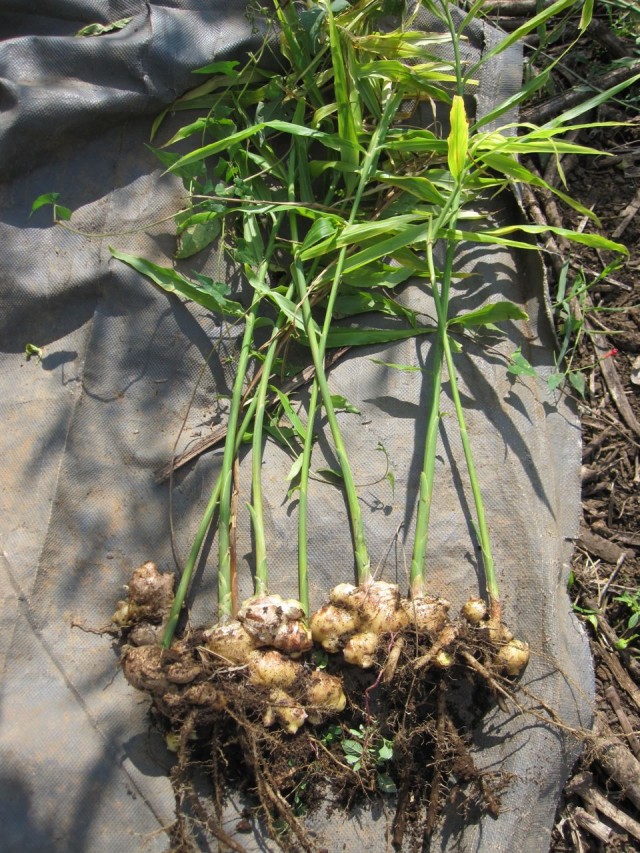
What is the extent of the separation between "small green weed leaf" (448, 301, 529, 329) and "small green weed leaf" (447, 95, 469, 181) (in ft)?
1.12

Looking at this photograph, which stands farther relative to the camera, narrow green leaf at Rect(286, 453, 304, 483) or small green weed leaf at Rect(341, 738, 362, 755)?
narrow green leaf at Rect(286, 453, 304, 483)

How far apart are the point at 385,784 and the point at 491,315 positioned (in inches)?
45.7

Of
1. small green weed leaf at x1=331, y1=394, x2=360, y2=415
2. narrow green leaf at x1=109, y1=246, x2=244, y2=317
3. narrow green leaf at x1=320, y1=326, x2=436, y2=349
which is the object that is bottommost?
small green weed leaf at x1=331, y1=394, x2=360, y2=415

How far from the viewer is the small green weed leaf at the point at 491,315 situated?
178cm

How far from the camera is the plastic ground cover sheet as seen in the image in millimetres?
1567

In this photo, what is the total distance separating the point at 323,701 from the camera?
1514 millimetres

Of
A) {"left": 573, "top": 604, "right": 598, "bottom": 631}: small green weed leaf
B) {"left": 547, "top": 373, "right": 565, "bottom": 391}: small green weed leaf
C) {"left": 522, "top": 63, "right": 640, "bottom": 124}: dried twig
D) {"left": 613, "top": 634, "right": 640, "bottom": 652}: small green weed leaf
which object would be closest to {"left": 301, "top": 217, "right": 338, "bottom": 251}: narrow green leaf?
{"left": 547, "top": 373, "right": 565, "bottom": 391}: small green weed leaf

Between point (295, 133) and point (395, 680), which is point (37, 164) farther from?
point (395, 680)

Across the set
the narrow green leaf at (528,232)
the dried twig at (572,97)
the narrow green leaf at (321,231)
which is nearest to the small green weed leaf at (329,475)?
the narrow green leaf at (321,231)

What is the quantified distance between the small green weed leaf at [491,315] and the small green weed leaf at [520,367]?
10cm

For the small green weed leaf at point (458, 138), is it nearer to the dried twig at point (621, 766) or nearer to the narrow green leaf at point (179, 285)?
the narrow green leaf at point (179, 285)

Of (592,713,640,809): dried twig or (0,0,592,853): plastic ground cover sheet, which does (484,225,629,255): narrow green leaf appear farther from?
(592,713,640,809): dried twig

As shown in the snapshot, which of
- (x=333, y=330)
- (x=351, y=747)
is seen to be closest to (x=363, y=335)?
(x=333, y=330)

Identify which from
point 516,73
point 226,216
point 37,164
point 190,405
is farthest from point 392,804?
point 516,73
